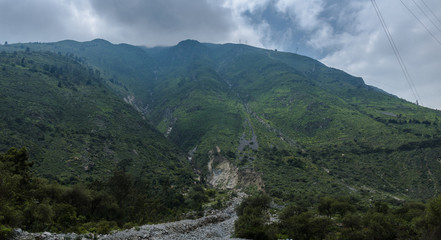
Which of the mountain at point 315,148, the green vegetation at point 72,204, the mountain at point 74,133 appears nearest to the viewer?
the green vegetation at point 72,204

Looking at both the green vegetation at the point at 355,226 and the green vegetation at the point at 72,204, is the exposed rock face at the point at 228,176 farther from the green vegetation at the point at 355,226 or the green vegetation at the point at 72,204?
the green vegetation at the point at 355,226

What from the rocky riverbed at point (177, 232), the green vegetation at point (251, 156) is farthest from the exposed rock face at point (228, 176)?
the rocky riverbed at point (177, 232)

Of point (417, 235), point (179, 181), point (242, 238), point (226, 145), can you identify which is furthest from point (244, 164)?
point (417, 235)

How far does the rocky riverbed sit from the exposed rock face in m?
38.8

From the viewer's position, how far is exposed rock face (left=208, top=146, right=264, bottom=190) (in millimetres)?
106312

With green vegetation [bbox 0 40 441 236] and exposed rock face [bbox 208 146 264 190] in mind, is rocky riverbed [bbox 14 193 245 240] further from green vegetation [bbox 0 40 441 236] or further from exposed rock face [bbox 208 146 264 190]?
exposed rock face [bbox 208 146 264 190]

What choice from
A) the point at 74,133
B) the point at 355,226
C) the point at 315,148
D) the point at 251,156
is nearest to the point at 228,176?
the point at 251,156

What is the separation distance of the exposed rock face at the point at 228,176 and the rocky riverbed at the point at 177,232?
38835 mm

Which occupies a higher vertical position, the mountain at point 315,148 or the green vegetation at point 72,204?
the mountain at point 315,148

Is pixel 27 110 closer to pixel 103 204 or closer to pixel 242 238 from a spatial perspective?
pixel 103 204

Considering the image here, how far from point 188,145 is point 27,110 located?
80721 millimetres

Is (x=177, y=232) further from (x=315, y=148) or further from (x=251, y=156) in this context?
(x=315, y=148)

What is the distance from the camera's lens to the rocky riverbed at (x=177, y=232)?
26.7 metres

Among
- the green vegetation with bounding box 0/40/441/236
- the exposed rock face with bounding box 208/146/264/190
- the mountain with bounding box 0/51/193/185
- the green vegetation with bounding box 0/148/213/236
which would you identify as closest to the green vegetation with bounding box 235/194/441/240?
the green vegetation with bounding box 0/40/441/236
